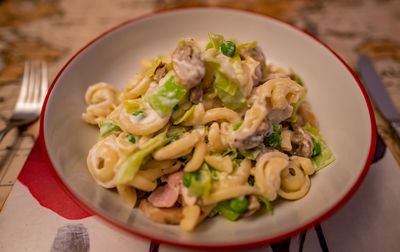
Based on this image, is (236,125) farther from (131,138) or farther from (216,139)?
(131,138)

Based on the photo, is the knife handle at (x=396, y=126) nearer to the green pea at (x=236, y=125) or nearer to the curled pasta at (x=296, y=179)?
the curled pasta at (x=296, y=179)

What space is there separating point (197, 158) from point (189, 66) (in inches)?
18.4

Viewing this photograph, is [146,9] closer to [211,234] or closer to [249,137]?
[249,137]

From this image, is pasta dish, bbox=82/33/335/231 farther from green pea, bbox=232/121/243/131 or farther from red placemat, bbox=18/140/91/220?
red placemat, bbox=18/140/91/220

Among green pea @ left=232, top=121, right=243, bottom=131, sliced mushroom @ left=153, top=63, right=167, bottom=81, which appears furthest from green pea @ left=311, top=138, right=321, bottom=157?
sliced mushroom @ left=153, top=63, right=167, bottom=81

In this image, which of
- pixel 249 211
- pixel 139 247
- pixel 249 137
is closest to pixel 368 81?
pixel 249 137

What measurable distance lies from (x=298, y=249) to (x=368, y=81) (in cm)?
151

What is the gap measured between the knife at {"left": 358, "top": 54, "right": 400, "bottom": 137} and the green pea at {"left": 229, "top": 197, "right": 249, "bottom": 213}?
1.24 meters

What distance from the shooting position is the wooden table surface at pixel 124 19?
2.75 metres

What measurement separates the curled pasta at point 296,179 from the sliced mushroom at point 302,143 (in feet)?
0.19

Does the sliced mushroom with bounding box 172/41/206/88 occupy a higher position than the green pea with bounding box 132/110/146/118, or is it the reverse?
the sliced mushroom with bounding box 172/41/206/88

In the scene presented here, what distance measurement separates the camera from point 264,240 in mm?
1270

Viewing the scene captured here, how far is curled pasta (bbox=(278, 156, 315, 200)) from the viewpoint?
1.62 metres

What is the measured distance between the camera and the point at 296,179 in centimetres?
164
